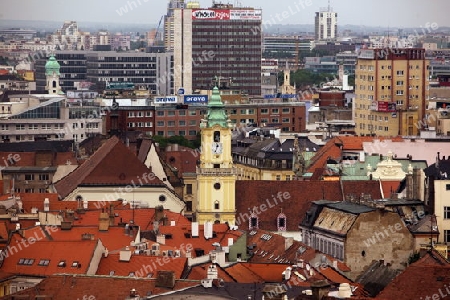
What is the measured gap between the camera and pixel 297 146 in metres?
139

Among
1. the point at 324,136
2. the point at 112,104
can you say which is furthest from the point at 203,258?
the point at 112,104

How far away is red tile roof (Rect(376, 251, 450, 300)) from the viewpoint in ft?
197

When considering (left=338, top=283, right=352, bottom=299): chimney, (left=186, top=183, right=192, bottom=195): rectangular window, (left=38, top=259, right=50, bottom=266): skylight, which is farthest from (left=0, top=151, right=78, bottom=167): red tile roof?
(left=338, top=283, right=352, bottom=299): chimney

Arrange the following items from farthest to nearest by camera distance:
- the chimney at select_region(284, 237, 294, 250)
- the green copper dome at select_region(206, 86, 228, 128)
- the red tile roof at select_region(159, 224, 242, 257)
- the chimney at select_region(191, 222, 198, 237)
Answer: the green copper dome at select_region(206, 86, 228, 128)
the chimney at select_region(191, 222, 198, 237)
the chimney at select_region(284, 237, 294, 250)
the red tile roof at select_region(159, 224, 242, 257)

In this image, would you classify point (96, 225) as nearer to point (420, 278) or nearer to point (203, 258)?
point (203, 258)

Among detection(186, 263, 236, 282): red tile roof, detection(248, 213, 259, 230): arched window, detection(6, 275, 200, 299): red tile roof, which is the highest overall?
detection(6, 275, 200, 299): red tile roof

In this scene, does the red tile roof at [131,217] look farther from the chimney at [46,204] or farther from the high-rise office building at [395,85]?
the high-rise office building at [395,85]

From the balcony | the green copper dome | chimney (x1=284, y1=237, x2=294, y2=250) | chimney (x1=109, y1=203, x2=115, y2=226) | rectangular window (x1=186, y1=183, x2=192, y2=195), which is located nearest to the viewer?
chimney (x1=284, y1=237, x2=294, y2=250)

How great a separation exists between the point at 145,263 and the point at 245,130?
95925 mm

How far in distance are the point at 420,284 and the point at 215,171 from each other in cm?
4989

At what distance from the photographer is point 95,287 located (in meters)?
69.5

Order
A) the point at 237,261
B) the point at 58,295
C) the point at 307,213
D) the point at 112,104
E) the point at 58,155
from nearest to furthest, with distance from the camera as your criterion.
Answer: the point at 58,295, the point at 237,261, the point at 307,213, the point at 58,155, the point at 112,104

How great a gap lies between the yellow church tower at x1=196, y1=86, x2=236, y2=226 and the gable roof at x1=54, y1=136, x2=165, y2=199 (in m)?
5.26

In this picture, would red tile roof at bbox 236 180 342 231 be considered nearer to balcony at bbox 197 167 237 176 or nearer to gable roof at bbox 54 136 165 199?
balcony at bbox 197 167 237 176
